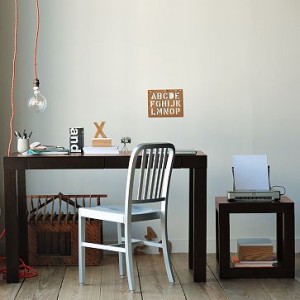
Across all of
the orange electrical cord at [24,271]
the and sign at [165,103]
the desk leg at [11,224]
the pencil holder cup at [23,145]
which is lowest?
the orange electrical cord at [24,271]

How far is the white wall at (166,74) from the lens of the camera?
531 cm

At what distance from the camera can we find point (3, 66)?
5.28 meters

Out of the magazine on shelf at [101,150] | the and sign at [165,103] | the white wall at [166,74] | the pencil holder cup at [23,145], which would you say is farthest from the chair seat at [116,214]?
the and sign at [165,103]

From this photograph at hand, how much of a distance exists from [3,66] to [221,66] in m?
1.59

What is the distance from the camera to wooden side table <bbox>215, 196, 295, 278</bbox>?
452 cm

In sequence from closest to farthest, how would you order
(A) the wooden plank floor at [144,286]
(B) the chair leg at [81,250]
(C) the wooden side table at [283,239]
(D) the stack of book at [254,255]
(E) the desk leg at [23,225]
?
(A) the wooden plank floor at [144,286] < (B) the chair leg at [81,250] < (C) the wooden side table at [283,239] < (D) the stack of book at [254,255] < (E) the desk leg at [23,225]

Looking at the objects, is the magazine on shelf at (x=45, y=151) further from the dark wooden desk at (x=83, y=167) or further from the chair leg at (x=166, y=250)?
the chair leg at (x=166, y=250)

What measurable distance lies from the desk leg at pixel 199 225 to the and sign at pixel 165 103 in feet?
3.25

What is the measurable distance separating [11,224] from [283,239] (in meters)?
1.69

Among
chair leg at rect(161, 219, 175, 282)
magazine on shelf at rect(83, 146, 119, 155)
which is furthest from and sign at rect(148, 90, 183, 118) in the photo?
chair leg at rect(161, 219, 175, 282)

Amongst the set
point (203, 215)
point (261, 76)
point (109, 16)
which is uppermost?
point (109, 16)

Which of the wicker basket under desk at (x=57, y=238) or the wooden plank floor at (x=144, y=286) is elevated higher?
the wicker basket under desk at (x=57, y=238)

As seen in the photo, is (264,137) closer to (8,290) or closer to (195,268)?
(195,268)

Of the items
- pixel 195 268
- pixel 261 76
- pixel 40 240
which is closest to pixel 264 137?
pixel 261 76
